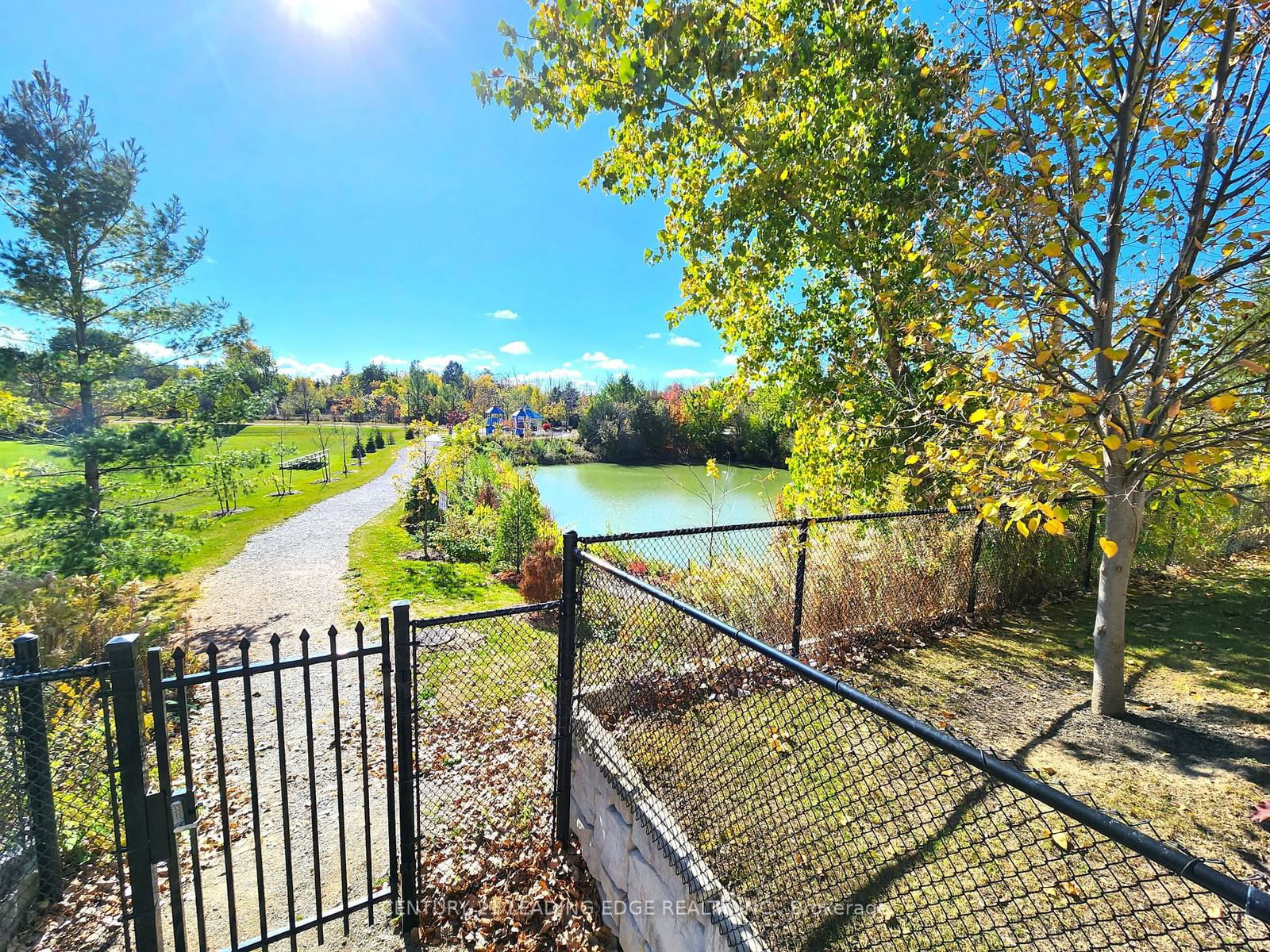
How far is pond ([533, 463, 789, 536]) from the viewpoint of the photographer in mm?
13602

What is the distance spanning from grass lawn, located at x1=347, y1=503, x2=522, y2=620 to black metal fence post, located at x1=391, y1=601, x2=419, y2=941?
4010mm

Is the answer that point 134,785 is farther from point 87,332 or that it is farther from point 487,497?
point 487,497

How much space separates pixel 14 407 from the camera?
213 inches

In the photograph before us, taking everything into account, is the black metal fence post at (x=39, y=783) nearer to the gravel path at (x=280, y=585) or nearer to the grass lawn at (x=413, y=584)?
the gravel path at (x=280, y=585)

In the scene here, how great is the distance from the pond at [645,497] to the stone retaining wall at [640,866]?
5.91 m

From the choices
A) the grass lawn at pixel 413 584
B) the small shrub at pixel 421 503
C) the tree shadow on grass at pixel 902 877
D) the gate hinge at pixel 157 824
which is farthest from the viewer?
the small shrub at pixel 421 503

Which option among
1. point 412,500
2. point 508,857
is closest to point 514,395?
point 412,500

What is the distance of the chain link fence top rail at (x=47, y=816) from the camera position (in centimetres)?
213

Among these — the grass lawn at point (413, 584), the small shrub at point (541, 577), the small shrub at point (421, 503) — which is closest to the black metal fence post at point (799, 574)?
the grass lawn at point (413, 584)

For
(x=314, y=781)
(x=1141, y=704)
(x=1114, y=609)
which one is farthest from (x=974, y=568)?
(x=314, y=781)

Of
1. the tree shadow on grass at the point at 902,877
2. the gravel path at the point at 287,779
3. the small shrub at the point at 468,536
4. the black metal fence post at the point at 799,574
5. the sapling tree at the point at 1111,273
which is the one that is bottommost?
the gravel path at the point at 287,779

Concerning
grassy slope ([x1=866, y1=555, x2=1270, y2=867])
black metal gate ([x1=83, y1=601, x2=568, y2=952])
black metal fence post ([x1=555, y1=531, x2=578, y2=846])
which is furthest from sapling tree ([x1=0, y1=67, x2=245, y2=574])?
grassy slope ([x1=866, y1=555, x2=1270, y2=867])

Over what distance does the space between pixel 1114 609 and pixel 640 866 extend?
10.5ft

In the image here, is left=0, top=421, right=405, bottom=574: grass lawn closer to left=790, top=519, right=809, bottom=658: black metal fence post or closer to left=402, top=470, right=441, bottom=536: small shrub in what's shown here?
left=402, top=470, right=441, bottom=536: small shrub
